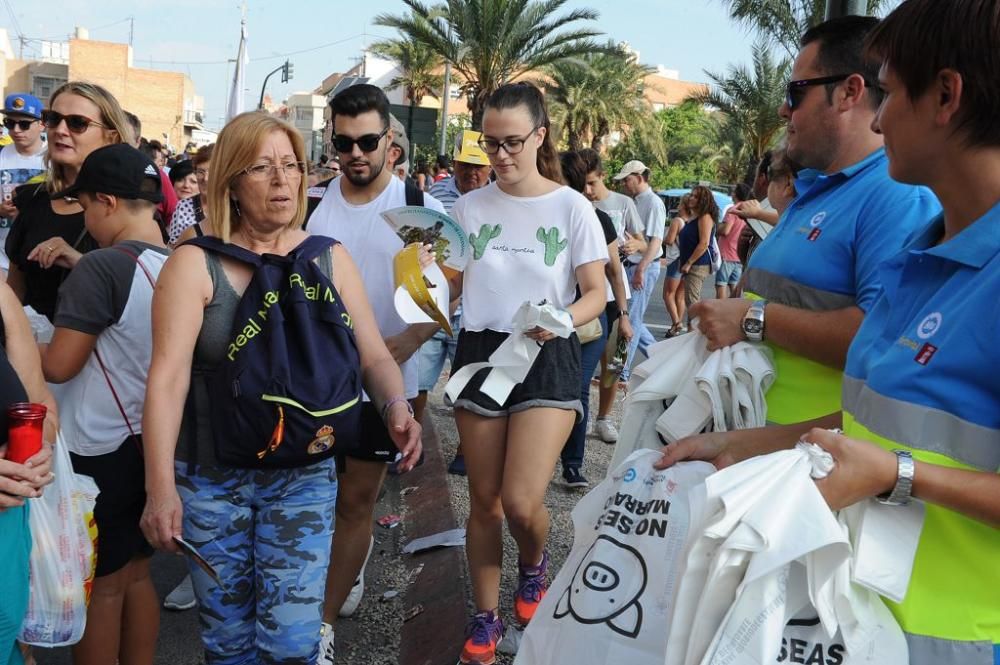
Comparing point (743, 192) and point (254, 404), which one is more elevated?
point (743, 192)

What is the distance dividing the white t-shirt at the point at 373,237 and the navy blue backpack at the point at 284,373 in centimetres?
98

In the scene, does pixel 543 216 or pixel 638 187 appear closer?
pixel 543 216

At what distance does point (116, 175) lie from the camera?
3.27 m

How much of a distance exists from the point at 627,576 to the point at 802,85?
132 cm

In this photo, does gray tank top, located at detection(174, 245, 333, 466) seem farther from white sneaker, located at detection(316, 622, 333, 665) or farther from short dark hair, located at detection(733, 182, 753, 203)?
short dark hair, located at detection(733, 182, 753, 203)

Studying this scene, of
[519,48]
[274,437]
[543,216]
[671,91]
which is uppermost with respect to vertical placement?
[671,91]

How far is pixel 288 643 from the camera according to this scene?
2783mm

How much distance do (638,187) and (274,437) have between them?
7602 mm

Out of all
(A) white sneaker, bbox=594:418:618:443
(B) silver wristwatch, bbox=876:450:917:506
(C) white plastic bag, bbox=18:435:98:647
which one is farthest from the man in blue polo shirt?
(A) white sneaker, bbox=594:418:618:443

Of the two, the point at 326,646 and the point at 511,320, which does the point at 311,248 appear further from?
the point at 326,646

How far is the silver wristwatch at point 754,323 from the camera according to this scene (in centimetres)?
230

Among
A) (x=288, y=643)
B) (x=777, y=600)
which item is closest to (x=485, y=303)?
(x=288, y=643)

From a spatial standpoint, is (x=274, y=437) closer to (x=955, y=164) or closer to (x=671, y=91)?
(x=955, y=164)

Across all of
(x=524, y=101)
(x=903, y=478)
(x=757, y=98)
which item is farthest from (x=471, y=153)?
(x=757, y=98)
